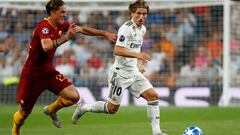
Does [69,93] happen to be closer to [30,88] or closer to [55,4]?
[30,88]

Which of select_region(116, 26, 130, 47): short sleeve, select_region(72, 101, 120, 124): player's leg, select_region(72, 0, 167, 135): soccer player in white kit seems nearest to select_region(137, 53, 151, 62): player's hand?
select_region(72, 0, 167, 135): soccer player in white kit

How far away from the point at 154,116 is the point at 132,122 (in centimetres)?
425

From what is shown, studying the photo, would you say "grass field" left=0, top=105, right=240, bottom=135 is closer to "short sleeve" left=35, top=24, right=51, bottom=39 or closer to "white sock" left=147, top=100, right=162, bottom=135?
"white sock" left=147, top=100, right=162, bottom=135

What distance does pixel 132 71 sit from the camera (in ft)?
36.3

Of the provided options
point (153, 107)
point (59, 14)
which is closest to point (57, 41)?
point (59, 14)

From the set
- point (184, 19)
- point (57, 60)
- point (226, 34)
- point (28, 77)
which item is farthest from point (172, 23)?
point (28, 77)

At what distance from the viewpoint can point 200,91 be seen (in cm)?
2094

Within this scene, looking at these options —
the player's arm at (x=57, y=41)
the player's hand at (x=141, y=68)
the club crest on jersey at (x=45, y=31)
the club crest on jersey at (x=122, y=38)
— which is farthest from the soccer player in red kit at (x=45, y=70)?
the player's hand at (x=141, y=68)

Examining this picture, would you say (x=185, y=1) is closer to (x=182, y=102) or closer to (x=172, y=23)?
(x=172, y=23)

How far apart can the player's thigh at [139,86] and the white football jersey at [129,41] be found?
0.71 feet

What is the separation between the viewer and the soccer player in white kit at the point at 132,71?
10.6m

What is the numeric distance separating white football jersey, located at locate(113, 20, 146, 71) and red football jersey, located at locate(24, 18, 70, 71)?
3.29 ft

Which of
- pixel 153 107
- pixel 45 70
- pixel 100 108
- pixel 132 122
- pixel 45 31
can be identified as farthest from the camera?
pixel 132 122

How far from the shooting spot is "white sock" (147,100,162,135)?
10.5 metres
